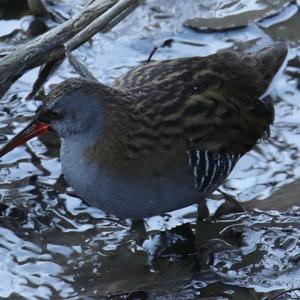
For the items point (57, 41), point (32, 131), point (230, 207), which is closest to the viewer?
point (32, 131)

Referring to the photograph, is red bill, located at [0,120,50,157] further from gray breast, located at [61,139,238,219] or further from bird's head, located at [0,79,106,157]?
gray breast, located at [61,139,238,219]

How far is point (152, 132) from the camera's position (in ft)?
14.1

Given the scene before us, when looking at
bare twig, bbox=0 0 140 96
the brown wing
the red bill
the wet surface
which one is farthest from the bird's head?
bare twig, bbox=0 0 140 96

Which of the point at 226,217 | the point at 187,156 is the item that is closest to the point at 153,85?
the point at 187,156

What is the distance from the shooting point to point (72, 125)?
4273mm

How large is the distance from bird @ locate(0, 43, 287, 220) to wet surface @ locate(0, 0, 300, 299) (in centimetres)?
29

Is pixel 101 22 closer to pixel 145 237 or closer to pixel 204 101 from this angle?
pixel 204 101

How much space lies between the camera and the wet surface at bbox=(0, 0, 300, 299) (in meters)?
4.34

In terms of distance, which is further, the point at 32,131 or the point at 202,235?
the point at 202,235

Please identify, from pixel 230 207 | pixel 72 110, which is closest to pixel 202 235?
pixel 230 207

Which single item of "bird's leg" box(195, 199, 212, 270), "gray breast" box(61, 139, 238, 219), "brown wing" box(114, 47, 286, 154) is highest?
"brown wing" box(114, 47, 286, 154)

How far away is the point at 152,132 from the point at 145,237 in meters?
0.62

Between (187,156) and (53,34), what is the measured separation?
4.15 ft

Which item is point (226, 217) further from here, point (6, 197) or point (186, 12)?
point (186, 12)
